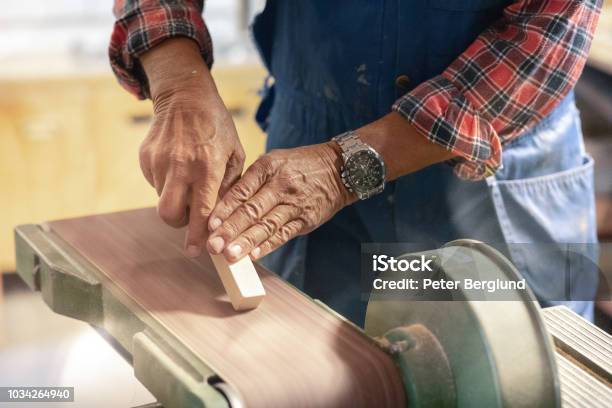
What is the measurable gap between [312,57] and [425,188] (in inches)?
10.6

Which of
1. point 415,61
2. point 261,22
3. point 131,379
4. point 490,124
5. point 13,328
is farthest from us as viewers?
point 13,328

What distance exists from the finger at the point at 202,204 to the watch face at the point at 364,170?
0.17m

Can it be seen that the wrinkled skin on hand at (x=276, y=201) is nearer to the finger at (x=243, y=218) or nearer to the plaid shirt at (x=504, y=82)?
the finger at (x=243, y=218)

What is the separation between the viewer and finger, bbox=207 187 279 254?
97 cm

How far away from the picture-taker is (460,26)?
1187 millimetres

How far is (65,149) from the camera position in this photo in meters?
2.79

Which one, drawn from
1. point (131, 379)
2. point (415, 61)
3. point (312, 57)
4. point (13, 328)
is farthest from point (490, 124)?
point (13, 328)

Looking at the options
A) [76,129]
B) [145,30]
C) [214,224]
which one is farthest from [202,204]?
[76,129]

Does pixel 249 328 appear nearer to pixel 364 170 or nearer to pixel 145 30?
pixel 364 170

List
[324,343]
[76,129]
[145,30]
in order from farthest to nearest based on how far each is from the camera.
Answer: [76,129] < [145,30] < [324,343]

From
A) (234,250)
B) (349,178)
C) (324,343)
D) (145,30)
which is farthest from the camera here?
(145,30)

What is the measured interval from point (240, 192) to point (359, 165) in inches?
6.4

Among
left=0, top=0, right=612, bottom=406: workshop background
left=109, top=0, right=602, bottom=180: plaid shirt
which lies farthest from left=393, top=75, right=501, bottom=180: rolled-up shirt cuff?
left=0, top=0, right=612, bottom=406: workshop background

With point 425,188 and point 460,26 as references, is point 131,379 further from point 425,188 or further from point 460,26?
point 460,26
